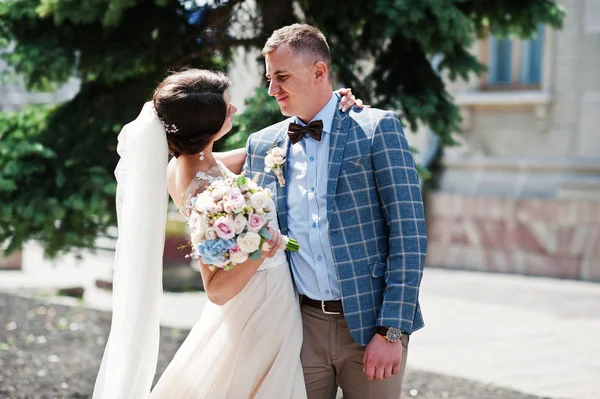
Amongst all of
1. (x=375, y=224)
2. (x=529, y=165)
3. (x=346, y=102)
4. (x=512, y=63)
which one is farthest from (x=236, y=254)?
(x=512, y=63)

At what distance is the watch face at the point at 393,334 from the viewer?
121 inches

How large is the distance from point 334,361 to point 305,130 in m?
0.95

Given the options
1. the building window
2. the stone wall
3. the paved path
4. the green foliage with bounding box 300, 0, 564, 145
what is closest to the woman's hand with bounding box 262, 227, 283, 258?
the green foliage with bounding box 300, 0, 564, 145

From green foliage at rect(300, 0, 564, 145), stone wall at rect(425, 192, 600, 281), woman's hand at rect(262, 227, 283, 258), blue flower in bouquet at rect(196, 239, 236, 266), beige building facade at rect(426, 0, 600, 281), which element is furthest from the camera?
beige building facade at rect(426, 0, 600, 281)

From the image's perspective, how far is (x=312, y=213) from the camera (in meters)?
3.23

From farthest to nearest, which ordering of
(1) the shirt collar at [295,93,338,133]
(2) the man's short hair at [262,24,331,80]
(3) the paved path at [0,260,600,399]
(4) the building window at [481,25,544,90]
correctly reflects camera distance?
(4) the building window at [481,25,544,90] → (3) the paved path at [0,260,600,399] → (1) the shirt collar at [295,93,338,133] → (2) the man's short hair at [262,24,331,80]

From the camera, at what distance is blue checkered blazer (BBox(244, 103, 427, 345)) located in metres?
3.10

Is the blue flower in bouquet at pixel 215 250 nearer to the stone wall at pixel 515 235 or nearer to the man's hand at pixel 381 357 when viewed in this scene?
the man's hand at pixel 381 357

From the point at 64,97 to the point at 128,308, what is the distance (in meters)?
3.76

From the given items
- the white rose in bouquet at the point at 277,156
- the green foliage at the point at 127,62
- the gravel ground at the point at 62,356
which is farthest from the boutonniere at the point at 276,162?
the gravel ground at the point at 62,356

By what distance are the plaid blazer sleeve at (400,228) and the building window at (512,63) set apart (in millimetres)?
9278

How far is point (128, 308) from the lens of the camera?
10.4 ft

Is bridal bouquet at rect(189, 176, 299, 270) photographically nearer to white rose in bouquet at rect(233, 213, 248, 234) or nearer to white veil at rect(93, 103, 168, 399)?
white rose in bouquet at rect(233, 213, 248, 234)

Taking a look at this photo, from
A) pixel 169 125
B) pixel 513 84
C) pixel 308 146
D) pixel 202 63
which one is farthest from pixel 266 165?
pixel 513 84
